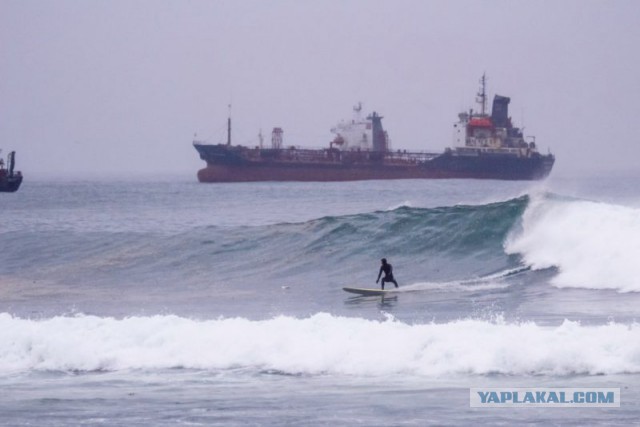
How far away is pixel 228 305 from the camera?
68.2ft

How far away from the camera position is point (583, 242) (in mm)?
24250

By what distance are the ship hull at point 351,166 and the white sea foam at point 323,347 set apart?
8695cm

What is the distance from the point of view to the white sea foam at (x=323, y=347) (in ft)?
39.5

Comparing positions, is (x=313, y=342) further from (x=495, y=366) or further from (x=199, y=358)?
(x=495, y=366)

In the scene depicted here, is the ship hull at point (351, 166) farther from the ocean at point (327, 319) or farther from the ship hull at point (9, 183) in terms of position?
the ocean at point (327, 319)

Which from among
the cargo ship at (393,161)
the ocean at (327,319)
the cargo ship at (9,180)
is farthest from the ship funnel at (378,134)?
the ocean at (327,319)

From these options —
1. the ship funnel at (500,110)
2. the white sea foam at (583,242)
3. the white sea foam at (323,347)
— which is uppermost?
the ship funnel at (500,110)

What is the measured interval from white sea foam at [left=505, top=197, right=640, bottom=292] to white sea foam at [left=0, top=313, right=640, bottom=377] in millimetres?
8203

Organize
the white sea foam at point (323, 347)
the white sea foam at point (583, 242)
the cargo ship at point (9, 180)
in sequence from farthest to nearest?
the cargo ship at point (9, 180)
the white sea foam at point (583, 242)
the white sea foam at point (323, 347)

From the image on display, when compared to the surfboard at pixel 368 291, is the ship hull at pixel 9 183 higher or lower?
higher

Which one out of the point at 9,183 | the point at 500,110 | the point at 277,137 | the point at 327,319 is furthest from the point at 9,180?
the point at 327,319

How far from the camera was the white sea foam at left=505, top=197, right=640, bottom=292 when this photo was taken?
21578mm

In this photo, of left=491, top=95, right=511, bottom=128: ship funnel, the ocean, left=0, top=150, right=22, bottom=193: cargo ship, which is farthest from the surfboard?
left=491, top=95, right=511, bottom=128: ship funnel

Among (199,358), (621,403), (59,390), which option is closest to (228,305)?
(199,358)
